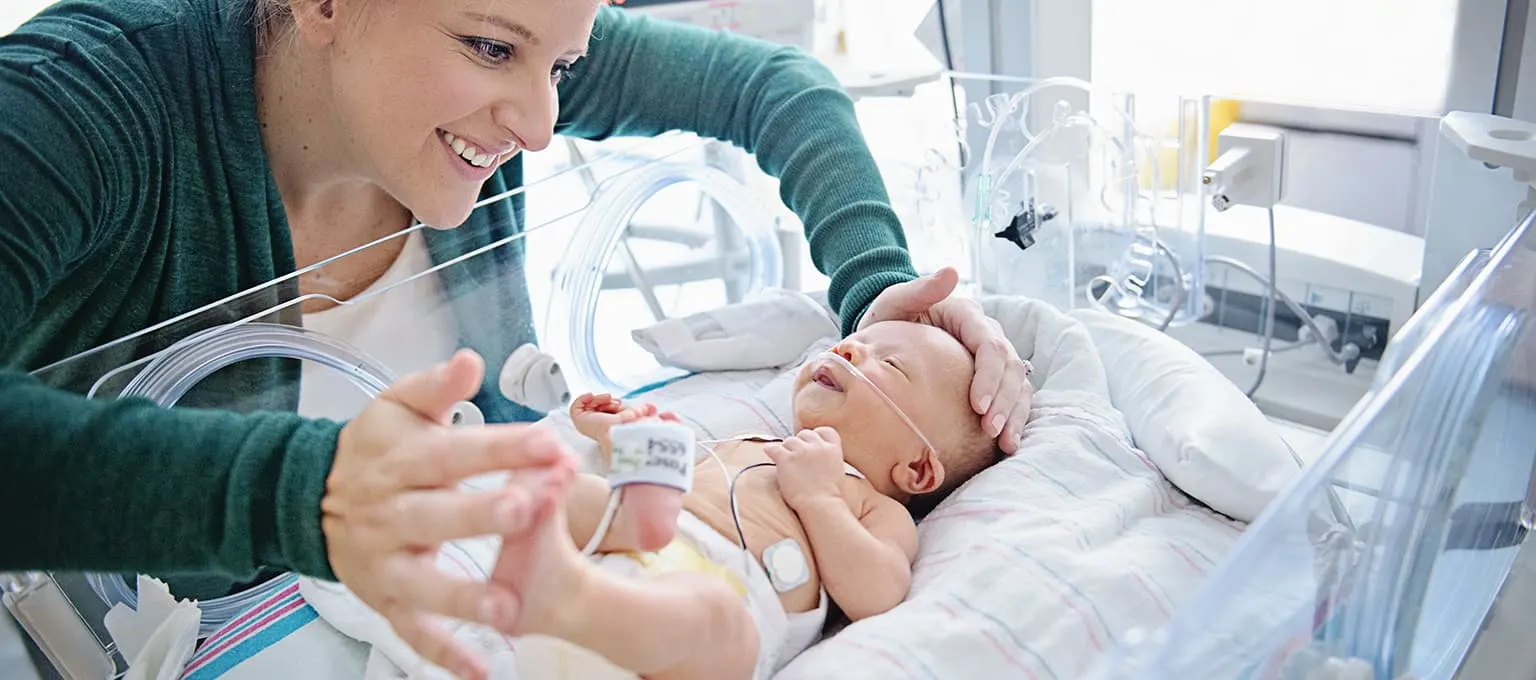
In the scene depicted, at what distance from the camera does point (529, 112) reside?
1165mm

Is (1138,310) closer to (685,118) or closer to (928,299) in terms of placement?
(928,299)

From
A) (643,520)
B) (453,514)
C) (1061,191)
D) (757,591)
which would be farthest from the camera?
(1061,191)

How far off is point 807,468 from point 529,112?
439mm

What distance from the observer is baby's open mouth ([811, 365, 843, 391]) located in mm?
1277

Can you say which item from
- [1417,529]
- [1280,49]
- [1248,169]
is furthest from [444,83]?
[1280,49]

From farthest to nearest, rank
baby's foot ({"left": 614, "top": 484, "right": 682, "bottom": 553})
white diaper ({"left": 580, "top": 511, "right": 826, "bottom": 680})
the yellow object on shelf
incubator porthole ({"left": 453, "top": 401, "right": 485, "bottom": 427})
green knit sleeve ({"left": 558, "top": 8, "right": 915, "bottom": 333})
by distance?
the yellow object on shelf, green knit sleeve ({"left": 558, "top": 8, "right": 915, "bottom": 333}), incubator porthole ({"left": 453, "top": 401, "right": 485, "bottom": 427}), white diaper ({"left": 580, "top": 511, "right": 826, "bottom": 680}), baby's foot ({"left": 614, "top": 484, "right": 682, "bottom": 553})

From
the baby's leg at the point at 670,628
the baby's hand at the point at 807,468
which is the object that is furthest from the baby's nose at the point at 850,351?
the baby's leg at the point at 670,628

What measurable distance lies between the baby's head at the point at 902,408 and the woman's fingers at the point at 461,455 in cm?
58

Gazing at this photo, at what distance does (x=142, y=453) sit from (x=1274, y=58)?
1.63 meters

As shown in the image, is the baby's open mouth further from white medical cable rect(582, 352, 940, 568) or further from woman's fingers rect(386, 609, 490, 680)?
woman's fingers rect(386, 609, 490, 680)

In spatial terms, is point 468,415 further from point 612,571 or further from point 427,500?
point 427,500

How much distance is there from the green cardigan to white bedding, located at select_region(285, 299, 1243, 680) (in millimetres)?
227

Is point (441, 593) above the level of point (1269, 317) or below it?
above

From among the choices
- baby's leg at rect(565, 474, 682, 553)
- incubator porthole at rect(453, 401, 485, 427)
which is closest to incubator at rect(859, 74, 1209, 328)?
incubator porthole at rect(453, 401, 485, 427)
